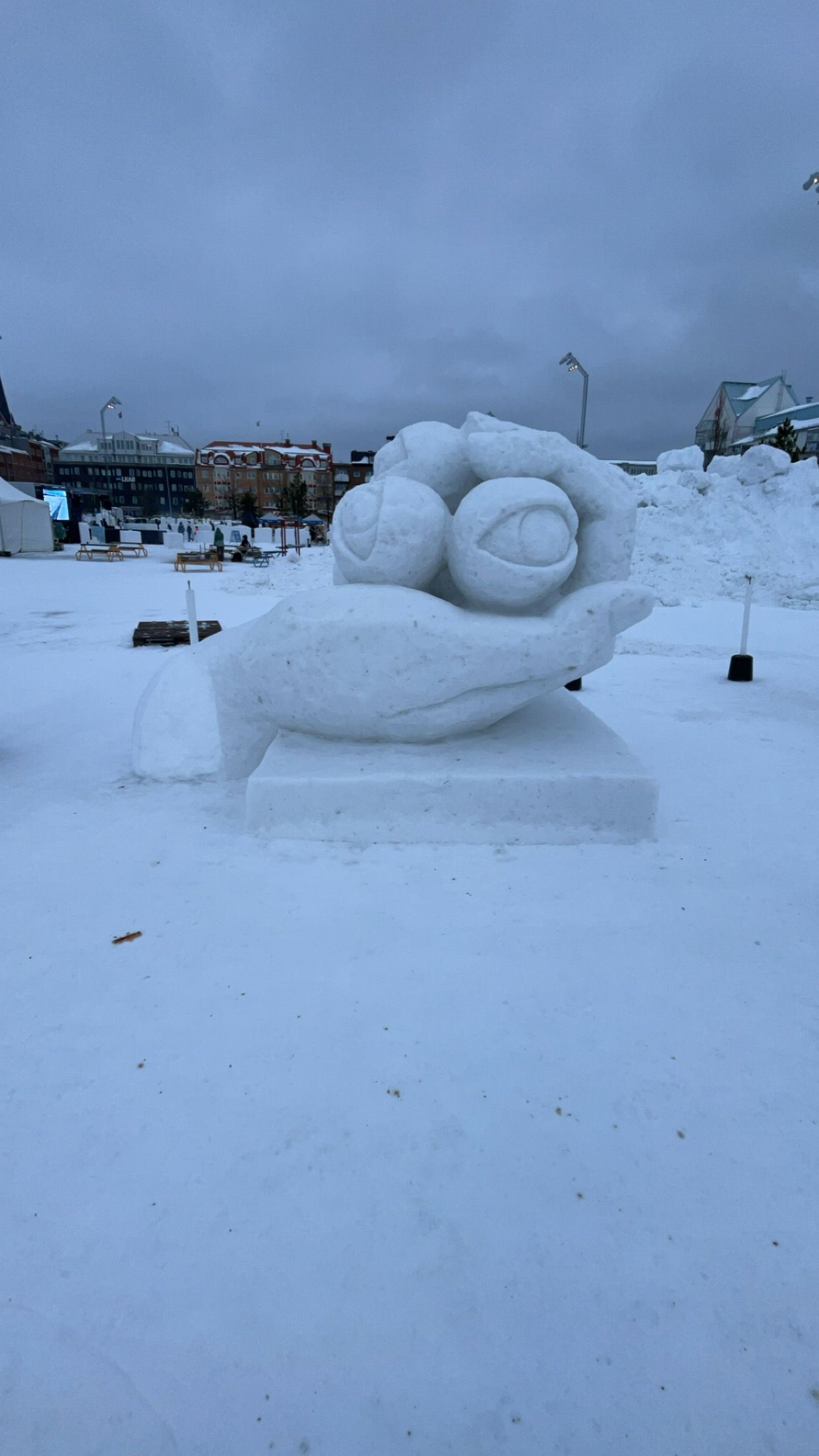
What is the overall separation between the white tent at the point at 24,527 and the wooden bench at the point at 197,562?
442 cm

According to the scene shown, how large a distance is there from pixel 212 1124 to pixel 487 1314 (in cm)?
68

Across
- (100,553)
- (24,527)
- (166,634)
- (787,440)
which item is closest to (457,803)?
(166,634)

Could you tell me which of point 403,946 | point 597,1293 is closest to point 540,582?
point 403,946

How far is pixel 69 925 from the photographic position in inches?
89.2

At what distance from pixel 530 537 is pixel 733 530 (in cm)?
1119

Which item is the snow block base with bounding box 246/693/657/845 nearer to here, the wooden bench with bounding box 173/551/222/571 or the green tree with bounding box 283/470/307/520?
the wooden bench with bounding box 173/551/222/571

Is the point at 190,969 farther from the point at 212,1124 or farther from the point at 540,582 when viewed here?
the point at 540,582

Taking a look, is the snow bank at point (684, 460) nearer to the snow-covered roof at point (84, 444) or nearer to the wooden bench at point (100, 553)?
the wooden bench at point (100, 553)

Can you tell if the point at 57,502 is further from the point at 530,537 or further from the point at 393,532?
the point at 530,537

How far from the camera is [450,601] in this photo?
3.36m

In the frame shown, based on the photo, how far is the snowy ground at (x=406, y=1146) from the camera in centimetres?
111

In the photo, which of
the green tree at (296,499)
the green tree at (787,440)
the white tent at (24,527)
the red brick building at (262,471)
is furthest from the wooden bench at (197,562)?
the red brick building at (262,471)

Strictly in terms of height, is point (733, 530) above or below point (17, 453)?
below

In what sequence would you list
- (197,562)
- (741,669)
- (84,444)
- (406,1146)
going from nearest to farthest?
(406,1146)
(741,669)
(197,562)
(84,444)
